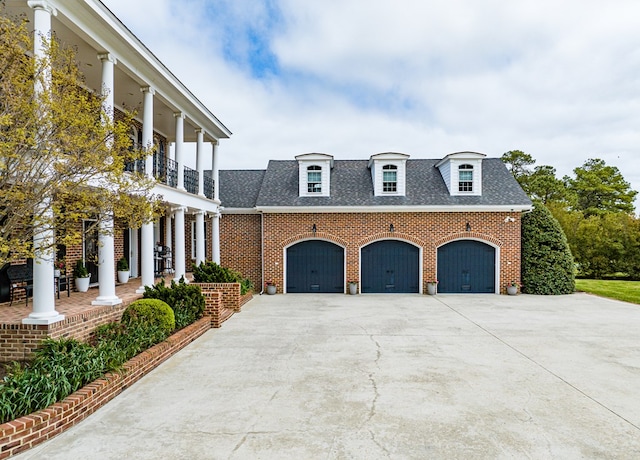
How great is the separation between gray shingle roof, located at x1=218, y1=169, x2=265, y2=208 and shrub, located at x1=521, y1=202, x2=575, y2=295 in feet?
39.8

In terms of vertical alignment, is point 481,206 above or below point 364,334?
above

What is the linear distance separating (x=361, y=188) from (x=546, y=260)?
835 cm

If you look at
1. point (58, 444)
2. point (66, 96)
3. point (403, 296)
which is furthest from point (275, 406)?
point (403, 296)

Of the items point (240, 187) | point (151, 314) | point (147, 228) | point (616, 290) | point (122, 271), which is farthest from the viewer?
point (240, 187)

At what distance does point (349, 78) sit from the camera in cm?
2031

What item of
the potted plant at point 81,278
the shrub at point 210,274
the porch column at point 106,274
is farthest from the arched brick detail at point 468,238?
the potted plant at point 81,278

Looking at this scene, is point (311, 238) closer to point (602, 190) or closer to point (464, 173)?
point (464, 173)

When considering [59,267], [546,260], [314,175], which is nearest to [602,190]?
[546,260]

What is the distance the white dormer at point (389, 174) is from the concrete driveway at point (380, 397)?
8195mm

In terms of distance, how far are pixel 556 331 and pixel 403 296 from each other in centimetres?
658

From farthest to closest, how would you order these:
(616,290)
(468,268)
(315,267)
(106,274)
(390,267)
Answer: (616,290)
(315,267)
(390,267)
(468,268)
(106,274)

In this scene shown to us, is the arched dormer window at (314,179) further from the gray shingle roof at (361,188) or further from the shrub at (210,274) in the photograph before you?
the shrub at (210,274)

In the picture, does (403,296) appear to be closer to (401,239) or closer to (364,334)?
(401,239)

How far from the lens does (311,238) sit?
16359 mm
